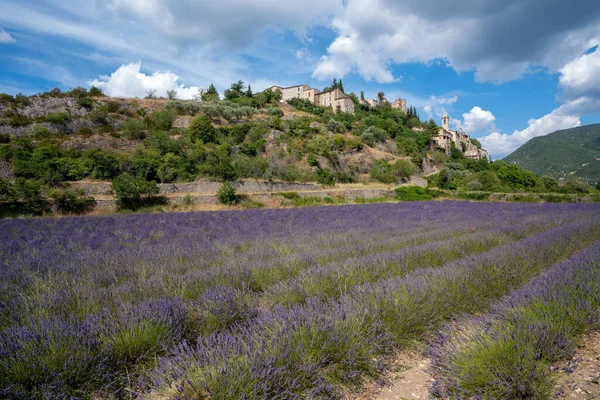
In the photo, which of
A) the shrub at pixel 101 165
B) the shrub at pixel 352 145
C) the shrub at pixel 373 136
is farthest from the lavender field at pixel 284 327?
the shrub at pixel 373 136

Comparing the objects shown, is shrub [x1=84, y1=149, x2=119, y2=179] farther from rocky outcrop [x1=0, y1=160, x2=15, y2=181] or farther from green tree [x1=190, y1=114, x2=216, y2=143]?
green tree [x1=190, y1=114, x2=216, y2=143]

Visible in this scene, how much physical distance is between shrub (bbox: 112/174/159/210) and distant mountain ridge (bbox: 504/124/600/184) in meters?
90.9

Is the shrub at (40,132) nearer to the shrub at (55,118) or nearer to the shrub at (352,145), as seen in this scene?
the shrub at (55,118)

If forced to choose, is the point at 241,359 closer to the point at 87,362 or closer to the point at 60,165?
the point at 87,362

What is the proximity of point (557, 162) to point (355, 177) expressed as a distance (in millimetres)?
123191

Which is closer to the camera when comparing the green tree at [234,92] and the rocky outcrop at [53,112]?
the rocky outcrop at [53,112]

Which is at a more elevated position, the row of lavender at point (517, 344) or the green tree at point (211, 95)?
the green tree at point (211, 95)

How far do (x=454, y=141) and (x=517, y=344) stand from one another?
8953 cm

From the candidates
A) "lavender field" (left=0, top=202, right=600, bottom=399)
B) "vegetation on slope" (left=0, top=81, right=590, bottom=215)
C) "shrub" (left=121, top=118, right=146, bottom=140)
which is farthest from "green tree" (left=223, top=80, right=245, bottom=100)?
"lavender field" (left=0, top=202, right=600, bottom=399)

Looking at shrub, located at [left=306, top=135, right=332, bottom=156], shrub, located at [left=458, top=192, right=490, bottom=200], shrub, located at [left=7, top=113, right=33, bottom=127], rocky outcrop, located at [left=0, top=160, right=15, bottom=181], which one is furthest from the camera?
shrub, located at [left=306, top=135, right=332, bottom=156]

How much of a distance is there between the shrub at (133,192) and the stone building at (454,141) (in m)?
63.2

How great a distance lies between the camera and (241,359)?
1.87 m

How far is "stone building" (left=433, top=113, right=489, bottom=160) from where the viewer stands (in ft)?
227

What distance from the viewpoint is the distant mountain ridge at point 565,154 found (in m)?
100
